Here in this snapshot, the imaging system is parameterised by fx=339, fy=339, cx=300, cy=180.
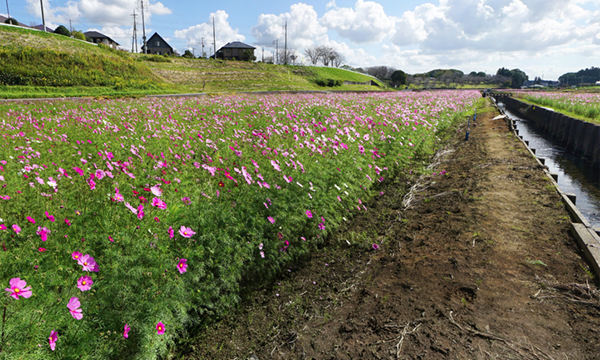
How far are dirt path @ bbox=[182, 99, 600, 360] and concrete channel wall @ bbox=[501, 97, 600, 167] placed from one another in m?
8.81

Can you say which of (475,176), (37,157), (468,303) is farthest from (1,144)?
(475,176)

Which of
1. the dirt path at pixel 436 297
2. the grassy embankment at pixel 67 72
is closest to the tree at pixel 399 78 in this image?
the grassy embankment at pixel 67 72

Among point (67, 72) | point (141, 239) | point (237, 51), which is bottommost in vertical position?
point (141, 239)

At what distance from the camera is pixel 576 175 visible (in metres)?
11.0

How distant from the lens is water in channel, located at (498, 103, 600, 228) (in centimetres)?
782

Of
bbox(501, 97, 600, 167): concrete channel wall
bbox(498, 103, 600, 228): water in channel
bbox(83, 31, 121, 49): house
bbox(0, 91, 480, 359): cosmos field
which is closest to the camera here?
bbox(0, 91, 480, 359): cosmos field

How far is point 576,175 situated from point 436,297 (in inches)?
433

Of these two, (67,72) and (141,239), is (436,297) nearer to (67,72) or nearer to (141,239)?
(141,239)

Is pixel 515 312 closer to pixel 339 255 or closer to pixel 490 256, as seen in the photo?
pixel 490 256

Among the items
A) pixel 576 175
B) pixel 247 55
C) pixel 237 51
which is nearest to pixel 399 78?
pixel 247 55

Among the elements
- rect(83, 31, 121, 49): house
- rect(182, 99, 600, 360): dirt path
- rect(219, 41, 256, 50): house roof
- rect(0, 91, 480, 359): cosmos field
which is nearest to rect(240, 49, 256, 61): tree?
rect(219, 41, 256, 50): house roof

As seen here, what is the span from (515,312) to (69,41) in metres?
43.7

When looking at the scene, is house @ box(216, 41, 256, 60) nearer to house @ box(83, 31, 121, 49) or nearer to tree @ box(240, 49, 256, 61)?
tree @ box(240, 49, 256, 61)

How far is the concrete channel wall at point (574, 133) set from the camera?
1181 cm
